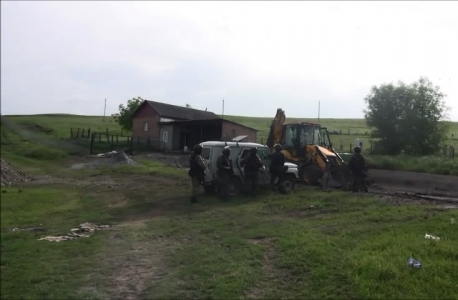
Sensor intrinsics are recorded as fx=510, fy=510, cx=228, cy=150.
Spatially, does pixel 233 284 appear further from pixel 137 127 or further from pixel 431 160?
pixel 137 127

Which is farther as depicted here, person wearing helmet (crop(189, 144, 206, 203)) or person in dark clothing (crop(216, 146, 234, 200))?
person in dark clothing (crop(216, 146, 234, 200))

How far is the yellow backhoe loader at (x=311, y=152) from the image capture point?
67.6 feet

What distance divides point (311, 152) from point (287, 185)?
340 centimetres

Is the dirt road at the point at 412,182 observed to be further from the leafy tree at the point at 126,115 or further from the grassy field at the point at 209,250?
the leafy tree at the point at 126,115

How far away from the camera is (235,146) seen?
61.0 ft

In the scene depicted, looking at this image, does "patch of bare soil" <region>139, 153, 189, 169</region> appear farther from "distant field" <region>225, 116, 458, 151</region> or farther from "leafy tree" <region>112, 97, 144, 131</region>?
"leafy tree" <region>112, 97, 144, 131</region>

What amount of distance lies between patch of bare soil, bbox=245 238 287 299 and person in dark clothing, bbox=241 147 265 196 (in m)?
7.33

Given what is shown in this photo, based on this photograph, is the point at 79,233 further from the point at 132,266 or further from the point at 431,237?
the point at 431,237

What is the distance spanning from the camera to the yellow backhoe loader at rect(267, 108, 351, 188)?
20.6m

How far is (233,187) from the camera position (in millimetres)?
17719

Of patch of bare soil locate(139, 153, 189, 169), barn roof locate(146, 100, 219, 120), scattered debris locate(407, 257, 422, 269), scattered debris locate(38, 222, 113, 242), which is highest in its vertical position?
barn roof locate(146, 100, 219, 120)

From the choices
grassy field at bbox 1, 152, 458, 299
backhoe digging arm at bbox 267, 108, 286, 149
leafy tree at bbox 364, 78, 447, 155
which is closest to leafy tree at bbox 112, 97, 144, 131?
leafy tree at bbox 364, 78, 447, 155

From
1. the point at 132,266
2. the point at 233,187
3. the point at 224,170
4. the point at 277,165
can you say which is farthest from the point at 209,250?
the point at 277,165

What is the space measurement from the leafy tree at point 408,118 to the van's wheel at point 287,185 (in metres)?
25.7
